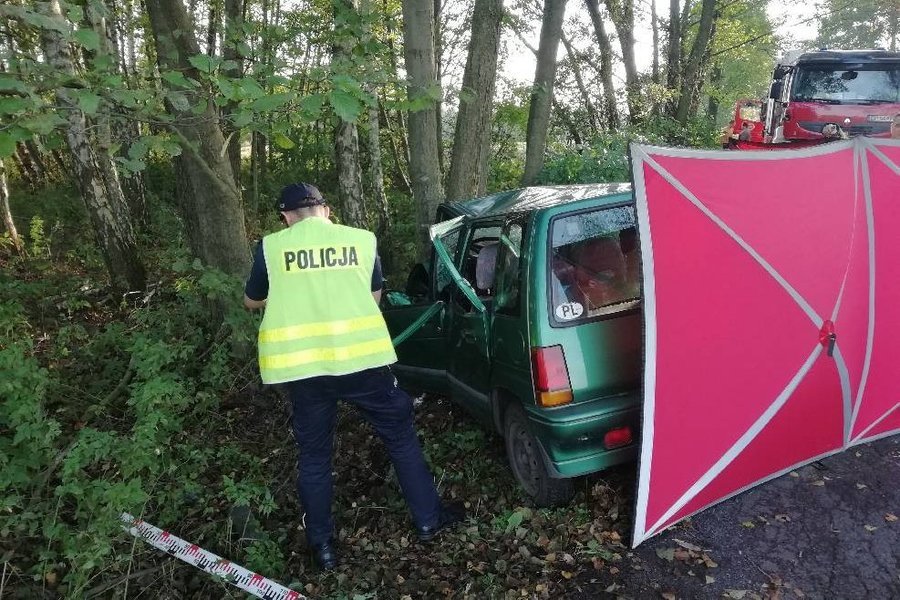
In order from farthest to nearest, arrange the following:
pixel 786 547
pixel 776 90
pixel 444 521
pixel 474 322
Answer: pixel 776 90 → pixel 474 322 → pixel 444 521 → pixel 786 547

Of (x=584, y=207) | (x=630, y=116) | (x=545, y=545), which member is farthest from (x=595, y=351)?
(x=630, y=116)

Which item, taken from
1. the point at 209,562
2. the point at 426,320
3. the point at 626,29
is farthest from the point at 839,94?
the point at 209,562

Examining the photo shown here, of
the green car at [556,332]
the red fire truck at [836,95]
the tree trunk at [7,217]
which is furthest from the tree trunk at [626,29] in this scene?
the green car at [556,332]

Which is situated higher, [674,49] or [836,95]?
[674,49]

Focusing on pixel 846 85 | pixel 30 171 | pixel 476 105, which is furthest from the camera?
pixel 30 171

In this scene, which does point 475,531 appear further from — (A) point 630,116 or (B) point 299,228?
(A) point 630,116

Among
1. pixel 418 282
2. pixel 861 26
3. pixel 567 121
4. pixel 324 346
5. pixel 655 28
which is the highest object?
pixel 861 26

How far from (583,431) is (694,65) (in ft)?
54.6

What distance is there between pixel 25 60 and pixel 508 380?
2985 mm

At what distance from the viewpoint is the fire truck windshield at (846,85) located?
12594 mm

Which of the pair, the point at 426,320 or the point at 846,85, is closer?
the point at 426,320

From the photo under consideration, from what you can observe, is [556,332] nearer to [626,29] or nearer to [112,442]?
[112,442]

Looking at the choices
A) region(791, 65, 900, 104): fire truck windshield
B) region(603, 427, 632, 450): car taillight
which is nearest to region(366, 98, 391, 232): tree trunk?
region(603, 427, 632, 450): car taillight

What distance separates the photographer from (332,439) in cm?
361
